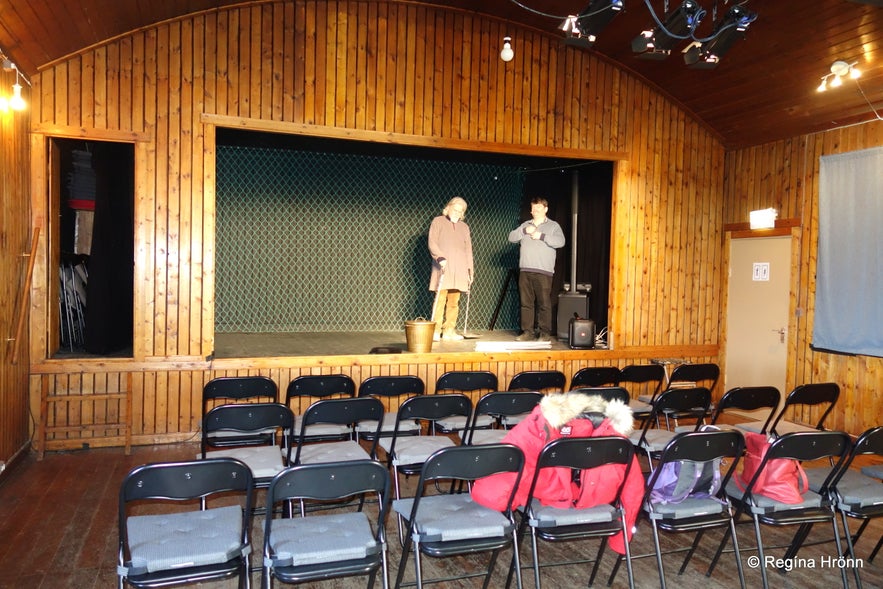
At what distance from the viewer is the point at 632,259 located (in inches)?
285

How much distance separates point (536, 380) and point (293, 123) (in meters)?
3.30

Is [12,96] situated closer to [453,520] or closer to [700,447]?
[453,520]

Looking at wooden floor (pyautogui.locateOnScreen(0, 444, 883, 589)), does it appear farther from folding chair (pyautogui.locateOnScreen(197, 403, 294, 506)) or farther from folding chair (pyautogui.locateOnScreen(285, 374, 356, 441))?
folding chair (pyautogui.locateOnScreen(285, 374, 356, 441))

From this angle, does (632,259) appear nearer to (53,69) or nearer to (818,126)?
(818,126)

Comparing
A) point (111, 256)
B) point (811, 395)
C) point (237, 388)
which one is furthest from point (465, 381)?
point (111, 256)

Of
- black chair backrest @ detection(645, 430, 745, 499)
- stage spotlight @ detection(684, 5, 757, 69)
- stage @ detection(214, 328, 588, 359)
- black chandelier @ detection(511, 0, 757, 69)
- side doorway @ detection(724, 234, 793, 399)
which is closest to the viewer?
black chair backrest @ detection(645, 430, 745, 499)

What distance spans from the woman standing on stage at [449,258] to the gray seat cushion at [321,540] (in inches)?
194

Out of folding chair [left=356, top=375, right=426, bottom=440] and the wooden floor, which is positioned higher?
folding chair [left=356, top=375, right=426, bottom=440]

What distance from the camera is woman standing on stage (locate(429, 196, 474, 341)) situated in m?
7.58

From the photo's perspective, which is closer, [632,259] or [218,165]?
[632,259]

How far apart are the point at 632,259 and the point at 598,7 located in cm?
339

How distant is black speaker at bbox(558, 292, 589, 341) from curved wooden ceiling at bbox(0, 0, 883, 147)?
2.60 meters

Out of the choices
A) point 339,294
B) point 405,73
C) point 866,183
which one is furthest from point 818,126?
point 339,294

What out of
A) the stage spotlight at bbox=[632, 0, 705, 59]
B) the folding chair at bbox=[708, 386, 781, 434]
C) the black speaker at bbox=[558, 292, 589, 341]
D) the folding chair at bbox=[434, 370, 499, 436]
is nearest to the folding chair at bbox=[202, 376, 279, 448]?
the folding chair at bbox=[434, 370, 499, 436]
